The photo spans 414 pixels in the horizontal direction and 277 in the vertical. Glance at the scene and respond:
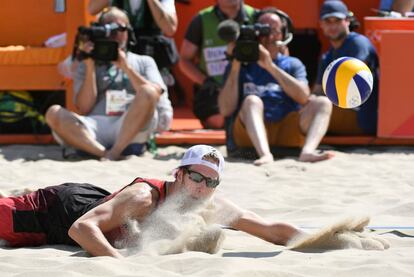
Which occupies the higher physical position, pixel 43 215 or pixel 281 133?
pixel 43 215

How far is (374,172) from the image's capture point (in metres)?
7.45

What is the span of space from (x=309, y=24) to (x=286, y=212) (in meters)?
5.41

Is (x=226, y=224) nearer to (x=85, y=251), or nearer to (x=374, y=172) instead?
(x=85, y=251)

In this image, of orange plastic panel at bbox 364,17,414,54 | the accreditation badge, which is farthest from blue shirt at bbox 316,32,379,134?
the accreditation badge

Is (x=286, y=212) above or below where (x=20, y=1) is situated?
below

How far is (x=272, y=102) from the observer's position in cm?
828

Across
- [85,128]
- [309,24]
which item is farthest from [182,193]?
[309,24]

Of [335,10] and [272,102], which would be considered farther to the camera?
[335,10]

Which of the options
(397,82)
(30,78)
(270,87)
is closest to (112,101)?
(30,78)

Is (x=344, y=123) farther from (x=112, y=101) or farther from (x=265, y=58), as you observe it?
(x=112, y=101)

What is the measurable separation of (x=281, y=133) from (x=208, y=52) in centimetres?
140

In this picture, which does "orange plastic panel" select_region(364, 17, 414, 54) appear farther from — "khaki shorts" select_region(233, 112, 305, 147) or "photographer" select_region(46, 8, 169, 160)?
"photographer" select_region(46, 8, 169, 160)

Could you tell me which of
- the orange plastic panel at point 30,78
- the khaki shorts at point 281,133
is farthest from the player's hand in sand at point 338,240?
the orange plastic panel at point 30,78

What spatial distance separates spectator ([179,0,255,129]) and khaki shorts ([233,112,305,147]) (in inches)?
38.4
